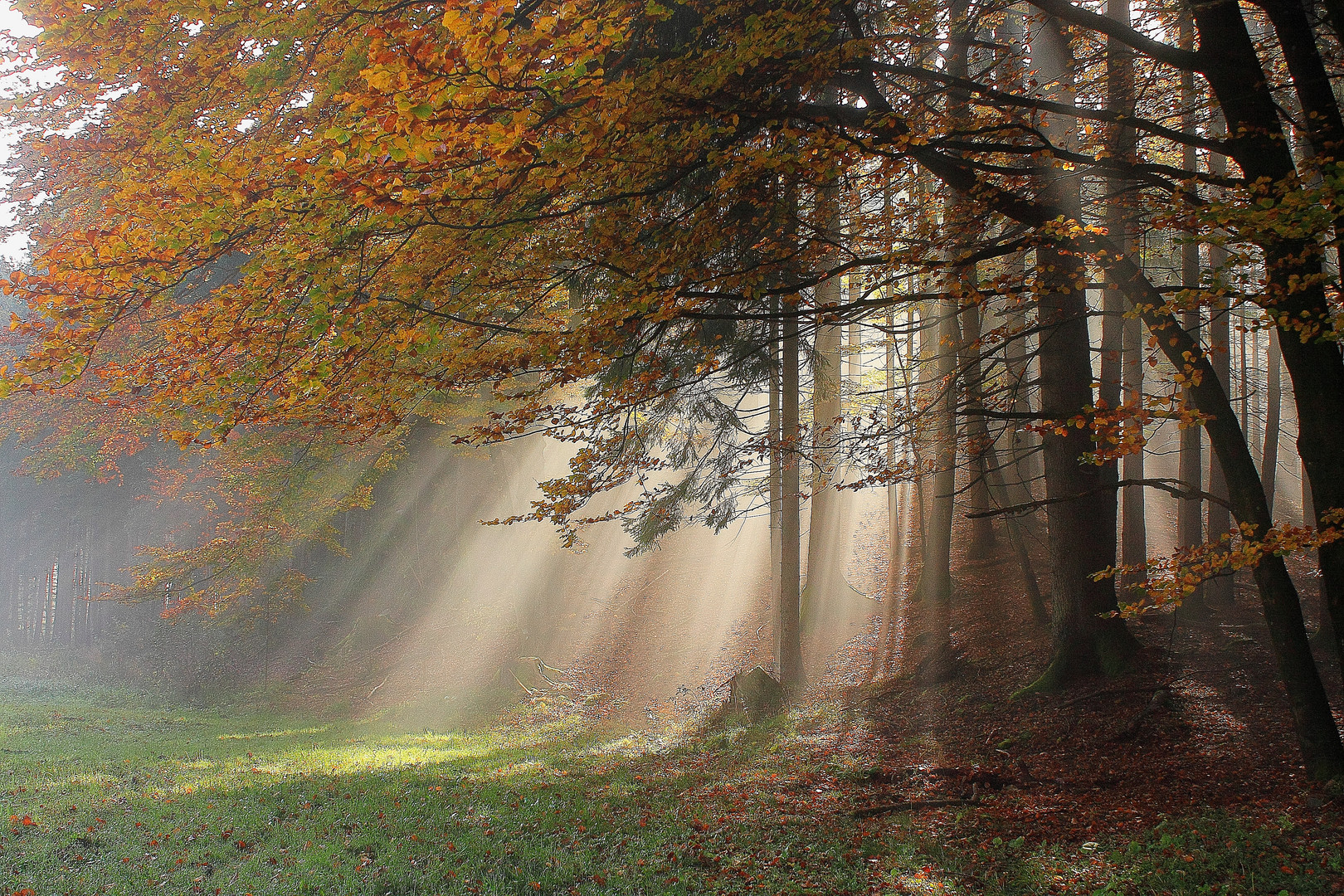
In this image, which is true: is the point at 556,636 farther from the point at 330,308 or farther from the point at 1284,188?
the point at 1284,188

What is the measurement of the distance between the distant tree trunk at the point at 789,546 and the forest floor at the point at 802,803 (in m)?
0.97

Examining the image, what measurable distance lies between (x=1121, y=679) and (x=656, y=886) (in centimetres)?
551

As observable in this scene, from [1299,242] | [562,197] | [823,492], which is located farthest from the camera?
[823,492]

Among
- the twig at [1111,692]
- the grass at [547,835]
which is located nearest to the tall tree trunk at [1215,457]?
the twig at [1111,692]

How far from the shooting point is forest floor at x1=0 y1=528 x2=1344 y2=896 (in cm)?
490

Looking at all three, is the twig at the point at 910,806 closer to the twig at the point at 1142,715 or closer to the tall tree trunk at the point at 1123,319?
the twig at the point at 1142,715

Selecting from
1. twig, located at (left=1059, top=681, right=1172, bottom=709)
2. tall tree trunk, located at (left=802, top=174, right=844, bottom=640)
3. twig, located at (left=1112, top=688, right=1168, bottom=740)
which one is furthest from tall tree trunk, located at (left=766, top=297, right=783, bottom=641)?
twig, located at (left=1112, top=688, right=1168, bottom=740)

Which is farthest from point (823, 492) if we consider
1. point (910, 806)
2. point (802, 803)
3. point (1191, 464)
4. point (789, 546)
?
point (910, 806)

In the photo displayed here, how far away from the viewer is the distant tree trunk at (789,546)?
11.2 m

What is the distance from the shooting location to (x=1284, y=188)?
4008mm

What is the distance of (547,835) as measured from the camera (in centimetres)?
603

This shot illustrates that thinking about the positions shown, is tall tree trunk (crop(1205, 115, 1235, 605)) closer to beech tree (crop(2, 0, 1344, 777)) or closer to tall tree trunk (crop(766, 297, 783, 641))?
beech tree (crop(2, 0, 1344, 777))

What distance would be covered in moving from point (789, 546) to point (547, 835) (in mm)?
6417

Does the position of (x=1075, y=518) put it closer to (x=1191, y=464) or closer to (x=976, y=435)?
(x=976, y=435)
